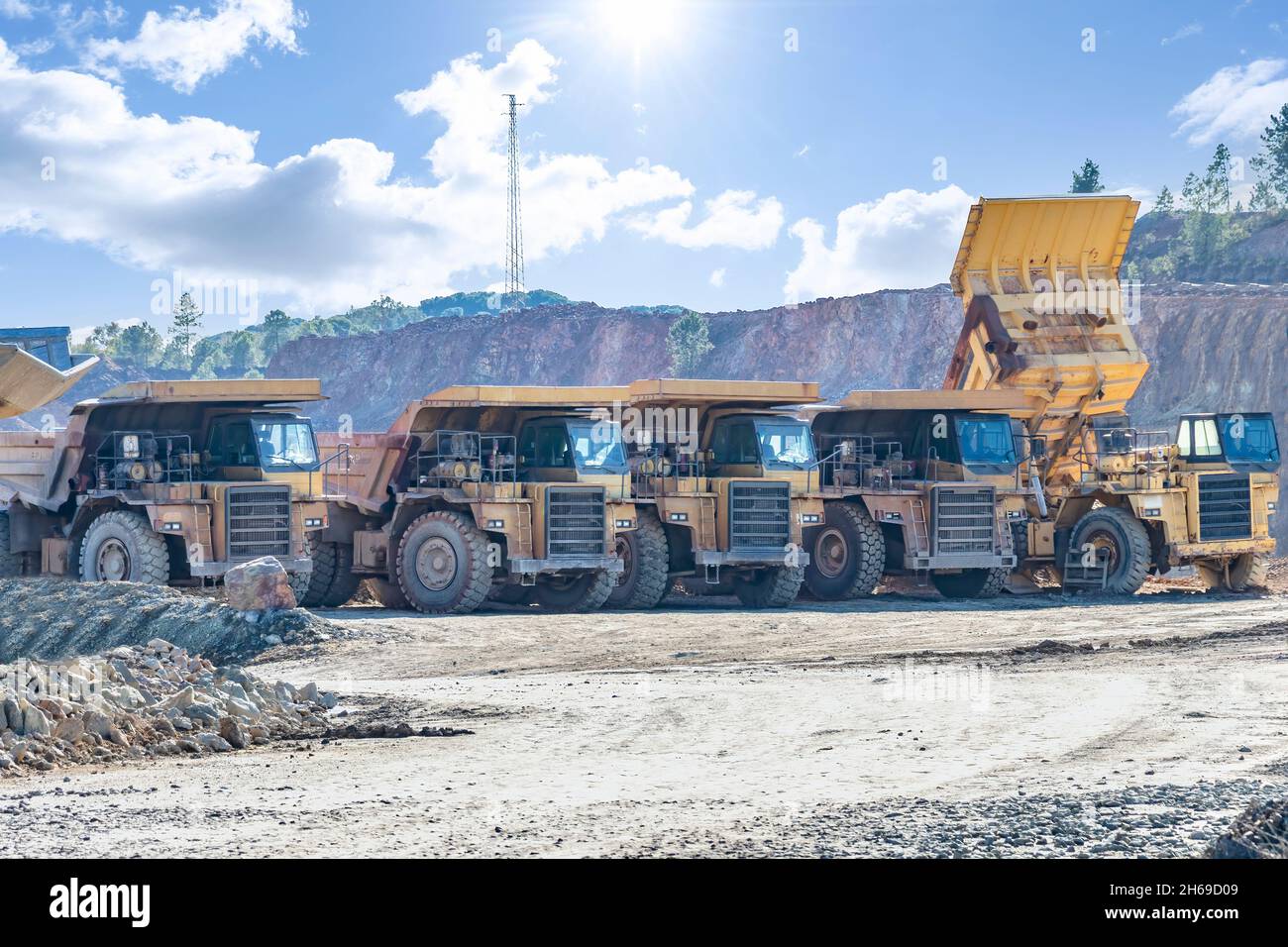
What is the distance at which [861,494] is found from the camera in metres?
24.3

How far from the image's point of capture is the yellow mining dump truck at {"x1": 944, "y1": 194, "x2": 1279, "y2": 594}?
24625 millimetres

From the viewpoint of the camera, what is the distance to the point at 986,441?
81.4 feet

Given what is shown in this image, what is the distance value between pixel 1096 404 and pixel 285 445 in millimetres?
12343

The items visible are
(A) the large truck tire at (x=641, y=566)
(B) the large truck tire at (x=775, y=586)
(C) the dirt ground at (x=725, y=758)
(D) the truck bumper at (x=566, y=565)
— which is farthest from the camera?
(B) the large truck tire at (x=775, y=586)

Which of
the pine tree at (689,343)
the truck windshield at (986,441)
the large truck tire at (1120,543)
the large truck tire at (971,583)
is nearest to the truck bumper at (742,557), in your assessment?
the truck windshield at (986,441)

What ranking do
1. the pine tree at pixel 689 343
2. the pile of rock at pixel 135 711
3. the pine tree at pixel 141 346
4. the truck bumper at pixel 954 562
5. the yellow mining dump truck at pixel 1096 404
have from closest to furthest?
the pile of rock at pixel 135 711 < the truck bumper at pixel 954 562 < the yellow mining dump truck at pixel 1096 404 < the pine tree at pixel 689 343 < the pine tree at pixel 141 346

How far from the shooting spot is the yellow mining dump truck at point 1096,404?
24625 millimetres

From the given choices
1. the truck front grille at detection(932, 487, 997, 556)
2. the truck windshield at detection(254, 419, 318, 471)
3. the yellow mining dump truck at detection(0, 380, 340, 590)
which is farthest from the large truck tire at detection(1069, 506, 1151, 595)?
the truck windshield at detection(254, 419, 318, 471)

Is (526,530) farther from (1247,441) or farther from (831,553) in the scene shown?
(1247,441)

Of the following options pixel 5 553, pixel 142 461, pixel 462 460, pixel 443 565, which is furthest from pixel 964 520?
pixel 5 553

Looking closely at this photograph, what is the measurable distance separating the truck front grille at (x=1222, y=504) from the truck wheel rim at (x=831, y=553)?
5.44 meters

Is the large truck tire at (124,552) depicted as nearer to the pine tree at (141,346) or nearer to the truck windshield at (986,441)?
the truck windshield at (986,441)
